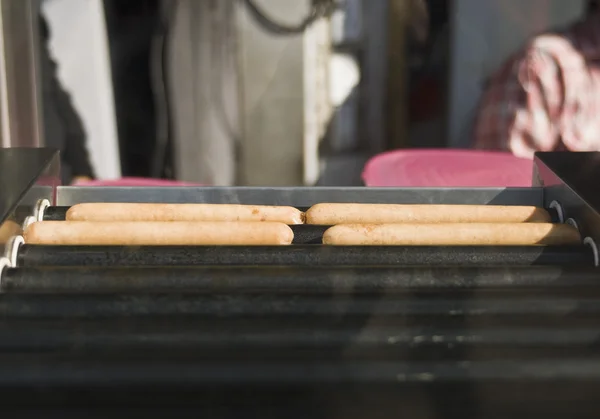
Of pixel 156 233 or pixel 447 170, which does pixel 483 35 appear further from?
pixel 156 233

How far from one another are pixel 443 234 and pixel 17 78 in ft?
4.79

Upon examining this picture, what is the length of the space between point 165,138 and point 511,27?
1736mm

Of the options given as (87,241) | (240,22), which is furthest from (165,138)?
(87,241)

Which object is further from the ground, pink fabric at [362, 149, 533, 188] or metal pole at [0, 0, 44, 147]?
metal pole at [0, 0, 44, 147]

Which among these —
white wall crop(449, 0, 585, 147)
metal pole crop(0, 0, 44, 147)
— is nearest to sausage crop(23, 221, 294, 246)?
metal pole crop(0, 0, 44, 147)

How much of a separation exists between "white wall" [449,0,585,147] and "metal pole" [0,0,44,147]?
2.09m

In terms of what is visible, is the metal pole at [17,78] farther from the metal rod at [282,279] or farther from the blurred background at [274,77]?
the metal rod at [282,279]

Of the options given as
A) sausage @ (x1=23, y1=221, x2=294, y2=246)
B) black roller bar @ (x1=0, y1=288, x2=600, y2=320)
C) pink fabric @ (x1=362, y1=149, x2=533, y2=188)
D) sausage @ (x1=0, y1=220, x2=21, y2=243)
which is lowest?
pink fabric @ (x1=362, y1=149, x2=533, y2=188)

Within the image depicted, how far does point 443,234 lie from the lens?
636 mm

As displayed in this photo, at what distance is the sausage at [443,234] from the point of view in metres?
0.63

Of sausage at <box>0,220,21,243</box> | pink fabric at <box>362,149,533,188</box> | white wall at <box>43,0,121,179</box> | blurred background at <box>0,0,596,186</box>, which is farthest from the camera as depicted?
blurred background at <box>0,0,596,186</box>

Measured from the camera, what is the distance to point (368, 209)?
0.69m

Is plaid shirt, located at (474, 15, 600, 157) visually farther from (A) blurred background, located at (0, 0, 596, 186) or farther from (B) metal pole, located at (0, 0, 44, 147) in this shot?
(B) metal pole, located at (0, 0, 44, 147)

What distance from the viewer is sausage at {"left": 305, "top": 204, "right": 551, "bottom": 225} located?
2.23ft
